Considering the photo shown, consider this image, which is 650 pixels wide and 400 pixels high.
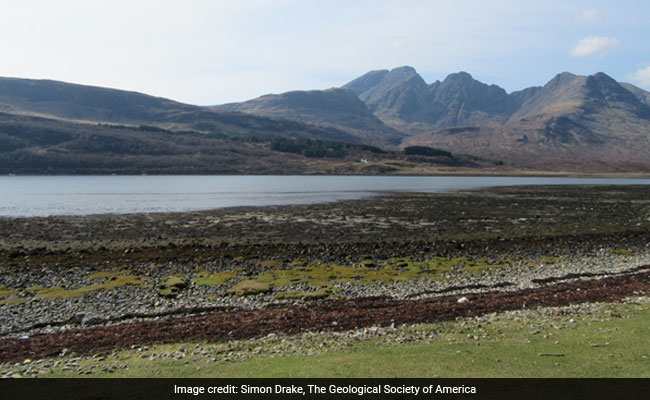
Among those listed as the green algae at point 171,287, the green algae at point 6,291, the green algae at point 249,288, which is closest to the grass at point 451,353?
the green algae at point 249,288

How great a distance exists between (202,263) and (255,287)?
8.65m

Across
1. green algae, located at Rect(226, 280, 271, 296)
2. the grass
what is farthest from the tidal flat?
the grass

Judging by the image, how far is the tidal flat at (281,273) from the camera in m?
15.9

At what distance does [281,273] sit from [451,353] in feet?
51.8

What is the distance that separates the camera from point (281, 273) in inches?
1025

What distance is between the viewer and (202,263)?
2934cm

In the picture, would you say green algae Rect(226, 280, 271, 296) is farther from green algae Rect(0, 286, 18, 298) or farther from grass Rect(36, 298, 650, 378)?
green algae Rect(0, 286, 18, 298)

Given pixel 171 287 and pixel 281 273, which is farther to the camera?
pixel 281 273

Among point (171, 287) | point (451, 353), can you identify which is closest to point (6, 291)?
point (171, 287)

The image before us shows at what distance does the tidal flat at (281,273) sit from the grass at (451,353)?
4.75 ft

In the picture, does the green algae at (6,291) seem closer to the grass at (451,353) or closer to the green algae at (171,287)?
the green algae at (171,287)

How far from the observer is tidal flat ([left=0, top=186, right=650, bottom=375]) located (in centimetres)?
1590

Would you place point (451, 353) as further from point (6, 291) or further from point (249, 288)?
point (6, 291)
